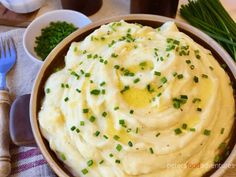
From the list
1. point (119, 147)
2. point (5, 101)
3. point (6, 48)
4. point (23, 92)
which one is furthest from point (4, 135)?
point (119, 147)

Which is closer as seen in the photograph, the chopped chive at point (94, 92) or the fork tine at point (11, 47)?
the chopped chive at point (94, 92)

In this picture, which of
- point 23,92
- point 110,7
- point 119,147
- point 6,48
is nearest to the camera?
point 119,147

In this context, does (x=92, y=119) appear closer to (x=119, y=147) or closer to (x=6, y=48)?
(x=119, y=147)

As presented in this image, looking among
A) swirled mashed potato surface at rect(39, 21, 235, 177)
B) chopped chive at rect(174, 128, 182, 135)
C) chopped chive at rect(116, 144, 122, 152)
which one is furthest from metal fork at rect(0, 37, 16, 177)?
chopped chive at rect(174, 128, 182, 135)

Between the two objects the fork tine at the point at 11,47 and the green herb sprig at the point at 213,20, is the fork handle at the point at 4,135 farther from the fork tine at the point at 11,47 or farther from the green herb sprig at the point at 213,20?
the green herb sprig at the point at 213,20

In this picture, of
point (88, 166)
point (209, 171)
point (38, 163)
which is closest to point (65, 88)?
point (88, 166)

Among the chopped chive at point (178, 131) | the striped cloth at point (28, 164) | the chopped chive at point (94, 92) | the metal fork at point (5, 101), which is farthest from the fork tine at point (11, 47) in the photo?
the chopped chive at point (178, 131)

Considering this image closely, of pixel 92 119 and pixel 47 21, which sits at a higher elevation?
pixel 92 119
